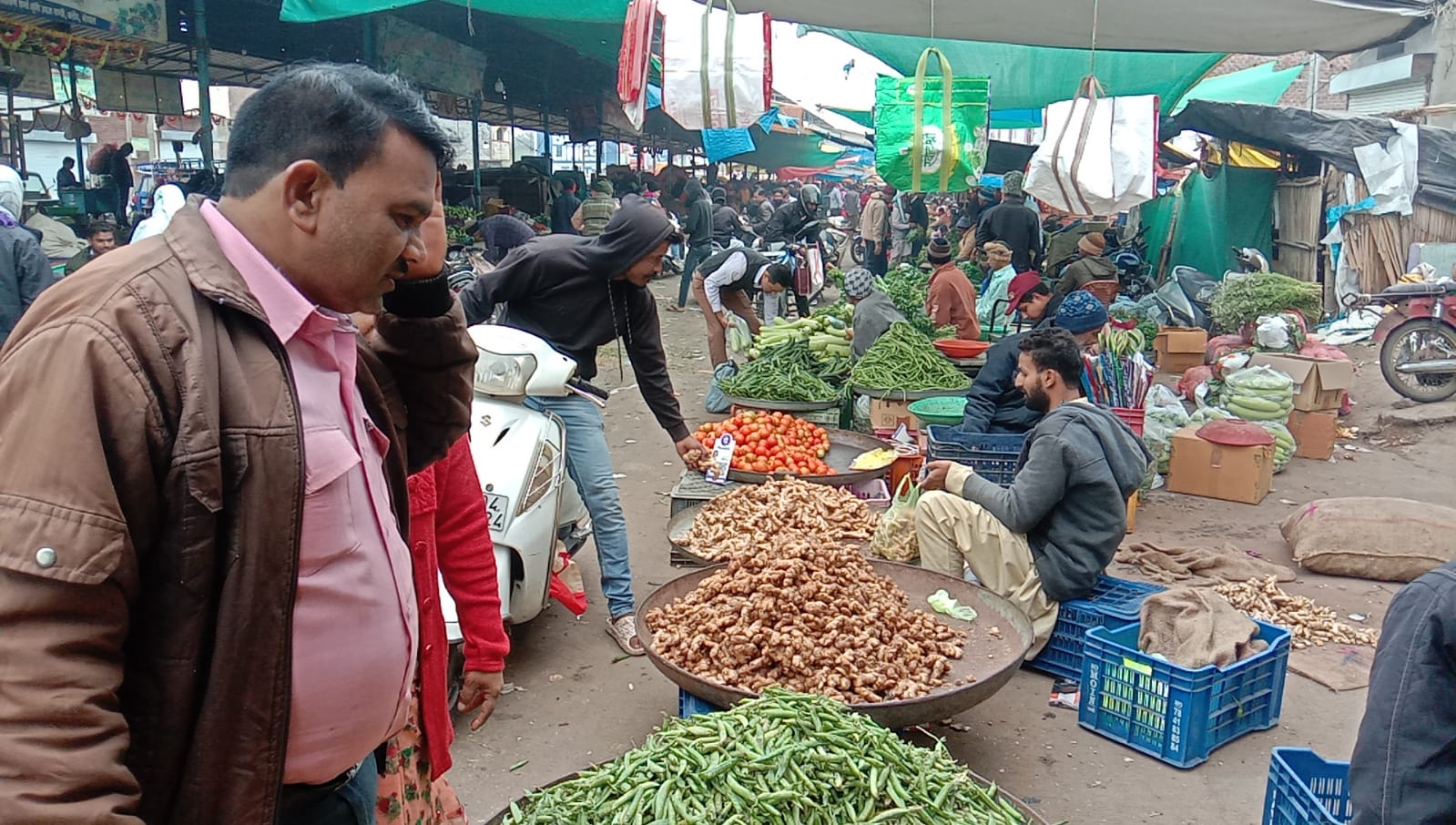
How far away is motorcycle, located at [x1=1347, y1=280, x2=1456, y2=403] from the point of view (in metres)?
9.78

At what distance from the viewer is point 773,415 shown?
7031 millimetres

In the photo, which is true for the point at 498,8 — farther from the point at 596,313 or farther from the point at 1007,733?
the point at 1007,733

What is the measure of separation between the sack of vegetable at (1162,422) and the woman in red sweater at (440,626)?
6145 millimetres

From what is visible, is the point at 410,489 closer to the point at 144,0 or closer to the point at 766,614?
the point at 766,614

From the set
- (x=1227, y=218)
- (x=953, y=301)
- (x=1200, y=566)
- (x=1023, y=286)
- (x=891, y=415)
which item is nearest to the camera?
(x=1200, y=566)

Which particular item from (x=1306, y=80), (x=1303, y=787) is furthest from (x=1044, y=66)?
(x=1306, y=80)

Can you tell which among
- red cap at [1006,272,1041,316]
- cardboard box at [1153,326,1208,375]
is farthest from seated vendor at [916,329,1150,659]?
cardboard box at [1153,326,1208,375]

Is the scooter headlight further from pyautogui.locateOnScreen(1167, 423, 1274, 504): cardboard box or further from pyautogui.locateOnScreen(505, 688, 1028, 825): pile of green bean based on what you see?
pyautogui.locateOnScreen(1167, 423, 1274, 504): cardboard box

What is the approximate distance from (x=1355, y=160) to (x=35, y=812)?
14.5 m

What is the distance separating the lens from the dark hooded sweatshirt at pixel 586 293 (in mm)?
4715

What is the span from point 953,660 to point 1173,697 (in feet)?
2.79

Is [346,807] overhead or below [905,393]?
overhead

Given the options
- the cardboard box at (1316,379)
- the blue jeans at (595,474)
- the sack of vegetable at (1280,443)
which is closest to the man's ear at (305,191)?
the blue jeans at (595,474)

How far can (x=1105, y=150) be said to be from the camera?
7070 millimetres
